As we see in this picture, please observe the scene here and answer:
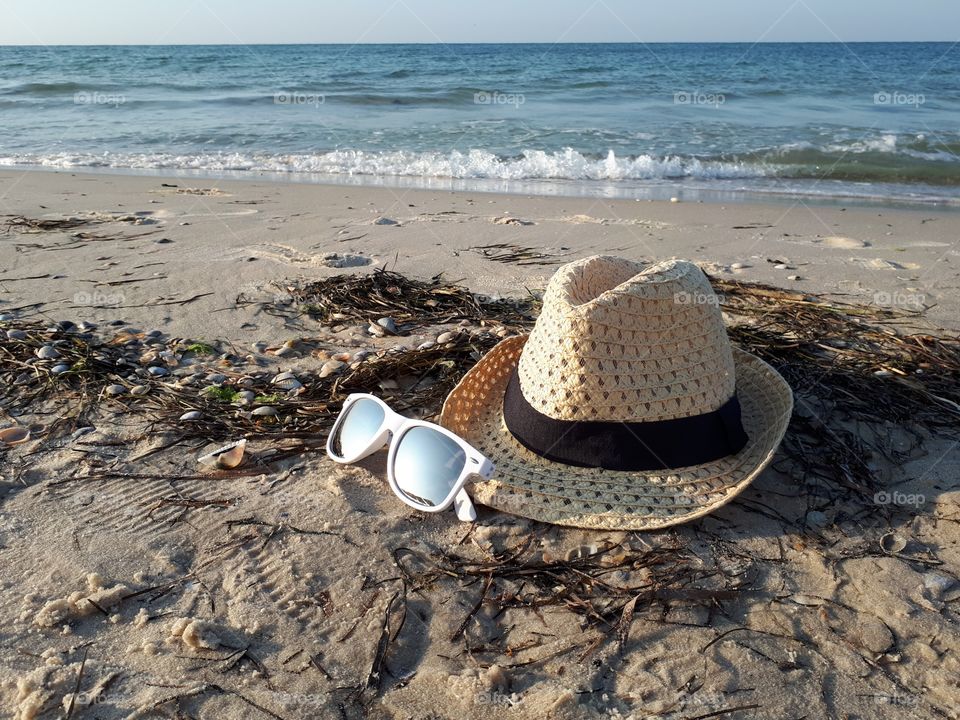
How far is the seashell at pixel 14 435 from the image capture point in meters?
3.04

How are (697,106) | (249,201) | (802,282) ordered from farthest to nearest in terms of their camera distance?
(697,106) < (249,201) < (802,282)

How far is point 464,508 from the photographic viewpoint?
2.53m

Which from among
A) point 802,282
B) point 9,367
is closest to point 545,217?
point 802,282

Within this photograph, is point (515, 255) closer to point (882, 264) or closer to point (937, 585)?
point (882, 264)

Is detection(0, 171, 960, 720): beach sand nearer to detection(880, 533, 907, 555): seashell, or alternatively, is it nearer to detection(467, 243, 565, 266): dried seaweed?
detection(880, 533, 907, 555): seashell

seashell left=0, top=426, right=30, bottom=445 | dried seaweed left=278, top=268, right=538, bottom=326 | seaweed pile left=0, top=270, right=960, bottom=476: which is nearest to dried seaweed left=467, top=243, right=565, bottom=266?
dried seaweed left=278, top=268, right=538, bottom=326

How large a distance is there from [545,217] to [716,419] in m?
5.04

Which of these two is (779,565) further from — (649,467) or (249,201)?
(249,201)

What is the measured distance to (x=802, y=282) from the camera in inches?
200

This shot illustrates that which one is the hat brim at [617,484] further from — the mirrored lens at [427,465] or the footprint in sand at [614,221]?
the footprint in sand at [614,221]

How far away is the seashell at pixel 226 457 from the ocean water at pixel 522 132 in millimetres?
7104

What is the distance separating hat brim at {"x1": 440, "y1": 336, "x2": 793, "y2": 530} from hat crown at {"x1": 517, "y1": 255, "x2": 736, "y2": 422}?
0.20 meters

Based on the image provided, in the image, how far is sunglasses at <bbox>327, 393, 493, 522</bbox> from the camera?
246 centimetres

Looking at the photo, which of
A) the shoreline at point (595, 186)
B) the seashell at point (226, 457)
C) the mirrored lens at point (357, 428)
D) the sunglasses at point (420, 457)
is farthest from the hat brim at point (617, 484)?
the shoreline at point (595, 186)
